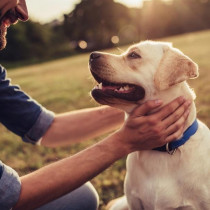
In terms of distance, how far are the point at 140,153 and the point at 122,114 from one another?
2.16 feet

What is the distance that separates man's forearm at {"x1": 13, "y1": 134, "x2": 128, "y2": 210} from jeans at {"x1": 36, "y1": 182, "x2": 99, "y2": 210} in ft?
2.65

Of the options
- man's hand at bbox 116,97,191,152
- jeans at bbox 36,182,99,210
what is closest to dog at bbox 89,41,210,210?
man's hand at bbox 116,97,191,152

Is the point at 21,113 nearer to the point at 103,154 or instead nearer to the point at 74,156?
the point at 74,156

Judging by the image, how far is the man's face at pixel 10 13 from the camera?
272 centimetres

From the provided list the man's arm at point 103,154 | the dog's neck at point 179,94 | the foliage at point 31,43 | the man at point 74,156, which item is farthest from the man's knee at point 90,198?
the foliage at point 31,43

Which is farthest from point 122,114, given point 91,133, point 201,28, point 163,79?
point 201,28

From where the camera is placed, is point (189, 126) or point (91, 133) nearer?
point (189, 126)

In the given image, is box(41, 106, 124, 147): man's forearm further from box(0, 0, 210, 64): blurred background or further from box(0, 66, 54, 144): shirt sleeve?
box(0, 0, 210, 64): blurred background

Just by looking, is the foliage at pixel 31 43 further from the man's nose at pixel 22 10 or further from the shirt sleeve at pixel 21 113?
the man's nose at pixel 22 10

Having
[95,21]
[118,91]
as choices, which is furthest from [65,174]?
[95,21]

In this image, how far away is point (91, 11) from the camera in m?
49.2

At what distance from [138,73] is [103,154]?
0.82 m

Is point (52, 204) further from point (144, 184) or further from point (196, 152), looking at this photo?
point (196, 152)

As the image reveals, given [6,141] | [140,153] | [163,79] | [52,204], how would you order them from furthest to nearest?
[6,141] → [52,204] → [140,153] → [163,79]
